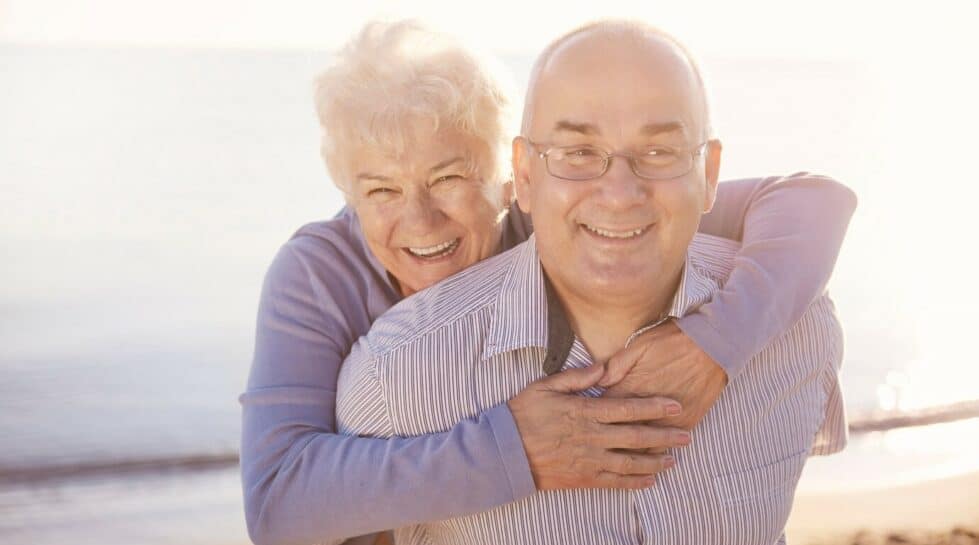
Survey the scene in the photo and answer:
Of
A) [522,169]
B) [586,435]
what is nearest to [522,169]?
[522,169]

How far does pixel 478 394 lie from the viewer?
179 cm

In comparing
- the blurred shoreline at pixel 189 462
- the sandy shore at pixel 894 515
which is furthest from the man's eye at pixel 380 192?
the blurred shoreline at pixel 189 462

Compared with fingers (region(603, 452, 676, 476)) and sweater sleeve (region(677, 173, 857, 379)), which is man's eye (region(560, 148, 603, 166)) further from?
fingers (region(603, 452, 676, 476))

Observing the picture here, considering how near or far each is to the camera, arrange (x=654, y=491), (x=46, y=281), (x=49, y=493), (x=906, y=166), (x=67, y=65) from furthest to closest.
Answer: (x=67, y=65) < (x=906, y=166) < (x=46, y=281) < (x=49, y=493) < (x=654, y=491)

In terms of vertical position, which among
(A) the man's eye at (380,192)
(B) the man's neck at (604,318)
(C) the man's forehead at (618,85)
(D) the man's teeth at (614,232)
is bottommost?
(B) the man's neck at (604,318)

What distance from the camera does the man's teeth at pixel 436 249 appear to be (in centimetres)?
217

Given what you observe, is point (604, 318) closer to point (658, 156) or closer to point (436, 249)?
point (658, 156)

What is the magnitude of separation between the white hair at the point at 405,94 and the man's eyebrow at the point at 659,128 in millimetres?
488

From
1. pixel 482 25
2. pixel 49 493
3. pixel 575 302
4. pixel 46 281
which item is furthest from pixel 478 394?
pixel 482 25

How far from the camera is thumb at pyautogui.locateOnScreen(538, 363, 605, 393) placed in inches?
68.9

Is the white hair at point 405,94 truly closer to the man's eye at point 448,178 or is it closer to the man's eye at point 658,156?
the man's eye at point 448,178

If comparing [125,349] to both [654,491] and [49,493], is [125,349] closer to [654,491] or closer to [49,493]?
[49,493]

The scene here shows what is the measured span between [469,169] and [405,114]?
185mm

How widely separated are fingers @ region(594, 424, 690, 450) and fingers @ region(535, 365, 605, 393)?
0.08 metres
